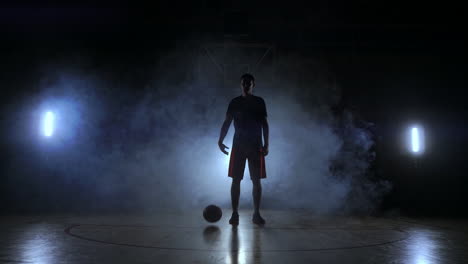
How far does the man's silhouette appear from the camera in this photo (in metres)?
3.95

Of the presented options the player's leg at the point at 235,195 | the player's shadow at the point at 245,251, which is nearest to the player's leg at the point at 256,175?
the player's leg at the point at 235,195

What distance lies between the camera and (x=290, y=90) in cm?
714

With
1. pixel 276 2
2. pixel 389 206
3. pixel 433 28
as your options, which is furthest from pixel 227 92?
pixel 433 28

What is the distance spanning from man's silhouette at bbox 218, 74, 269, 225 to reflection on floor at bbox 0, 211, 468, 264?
0.37 m

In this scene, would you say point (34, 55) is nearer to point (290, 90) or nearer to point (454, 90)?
point (290, 90)

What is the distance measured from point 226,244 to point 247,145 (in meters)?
1.54

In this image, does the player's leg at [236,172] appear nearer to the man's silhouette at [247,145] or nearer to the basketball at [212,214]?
the man's silhouette at [247,145]

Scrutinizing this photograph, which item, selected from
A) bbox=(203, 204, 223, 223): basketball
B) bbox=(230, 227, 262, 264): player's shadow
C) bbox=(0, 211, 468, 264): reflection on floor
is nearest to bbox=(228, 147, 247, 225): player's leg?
bbox=(203, 204, 223, 223): basketball

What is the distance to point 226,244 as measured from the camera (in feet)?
8.51

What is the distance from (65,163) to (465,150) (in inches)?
317

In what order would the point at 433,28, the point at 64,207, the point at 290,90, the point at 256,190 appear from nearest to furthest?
the point at 256,190 < the point at 64,207 < the point at 433,28 < the point at 290,90

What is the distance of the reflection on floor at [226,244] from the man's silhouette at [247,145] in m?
0.37

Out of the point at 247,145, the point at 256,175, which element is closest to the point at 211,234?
the point at 256,175

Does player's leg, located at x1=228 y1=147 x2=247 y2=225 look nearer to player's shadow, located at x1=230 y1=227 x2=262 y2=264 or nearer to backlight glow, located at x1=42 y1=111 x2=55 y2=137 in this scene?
player's shadow, located at x1=230 y1=227 x2=262 y2=264
